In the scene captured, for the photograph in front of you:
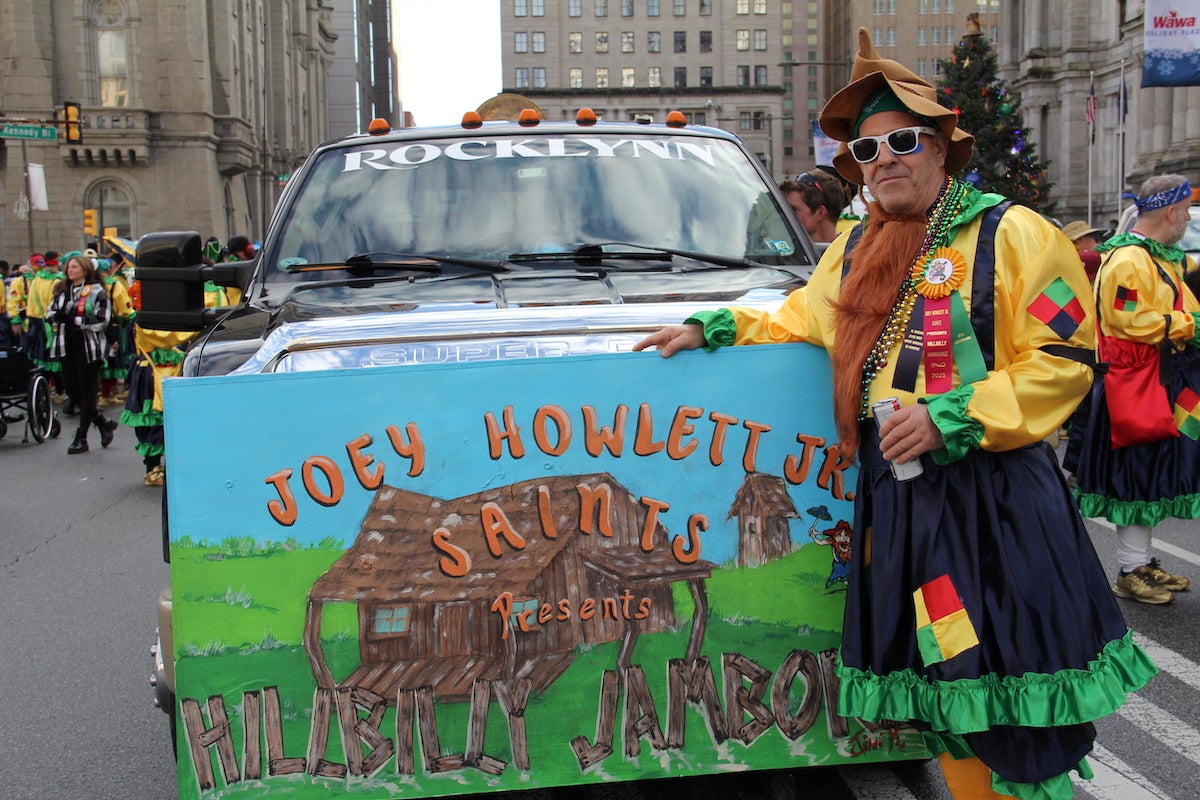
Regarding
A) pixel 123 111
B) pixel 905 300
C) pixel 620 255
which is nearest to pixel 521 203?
pixel 620 255

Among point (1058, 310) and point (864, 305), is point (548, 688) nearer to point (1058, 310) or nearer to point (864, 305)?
point (864, 305)

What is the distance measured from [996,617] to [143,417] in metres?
9.01

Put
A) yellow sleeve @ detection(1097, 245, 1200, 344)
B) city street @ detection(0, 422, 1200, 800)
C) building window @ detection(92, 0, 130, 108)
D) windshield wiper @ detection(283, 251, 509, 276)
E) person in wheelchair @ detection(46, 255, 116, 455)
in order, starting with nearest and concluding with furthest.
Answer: city street @ detection(0, 422, 1200, 800) < windshield wiper @ detection(283, 251, 509, 276) < yellow sleeve @ detection(1097, 245, 1200, 344) < person in wheelchair @ detection(46, 255, 116, 455) < building window @ detection(92, 0, 130, 108)

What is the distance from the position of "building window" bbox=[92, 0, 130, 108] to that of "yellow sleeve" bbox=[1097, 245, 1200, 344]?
4986cm

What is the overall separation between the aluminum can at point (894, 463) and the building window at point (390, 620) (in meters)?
1.10

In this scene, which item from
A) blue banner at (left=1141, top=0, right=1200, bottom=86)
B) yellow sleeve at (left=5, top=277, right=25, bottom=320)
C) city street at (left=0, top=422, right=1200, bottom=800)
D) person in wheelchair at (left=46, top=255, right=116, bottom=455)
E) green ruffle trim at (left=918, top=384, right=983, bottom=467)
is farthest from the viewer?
yellow sleeve at (left=5, top=277, right=25, bottom=320)

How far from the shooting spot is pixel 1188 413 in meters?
5.88

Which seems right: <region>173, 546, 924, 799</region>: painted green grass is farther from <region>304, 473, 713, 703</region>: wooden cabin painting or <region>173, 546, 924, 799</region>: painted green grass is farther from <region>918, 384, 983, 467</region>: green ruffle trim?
<region>918, 384, 983, 467</region>: green ruffle trim

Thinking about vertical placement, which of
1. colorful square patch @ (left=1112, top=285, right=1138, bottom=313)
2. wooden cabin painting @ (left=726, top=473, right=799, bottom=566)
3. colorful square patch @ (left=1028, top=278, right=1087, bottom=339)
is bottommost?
wooden cabin painting @ (left=726, top=473, right=799, bottom=566)

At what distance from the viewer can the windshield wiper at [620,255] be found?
4.22 m

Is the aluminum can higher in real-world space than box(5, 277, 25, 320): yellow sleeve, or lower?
higher

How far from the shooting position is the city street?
12.6 ft

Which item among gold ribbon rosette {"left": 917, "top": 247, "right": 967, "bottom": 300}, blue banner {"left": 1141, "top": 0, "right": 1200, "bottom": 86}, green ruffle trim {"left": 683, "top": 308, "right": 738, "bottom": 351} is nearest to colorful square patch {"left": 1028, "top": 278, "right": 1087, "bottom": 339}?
gold ribbon rosette {"left": 917, "top": 247, "right": 967, "bottom": 300}

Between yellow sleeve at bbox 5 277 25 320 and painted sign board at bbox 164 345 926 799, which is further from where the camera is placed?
yellow sleeve at bbox 5 277 25 320
